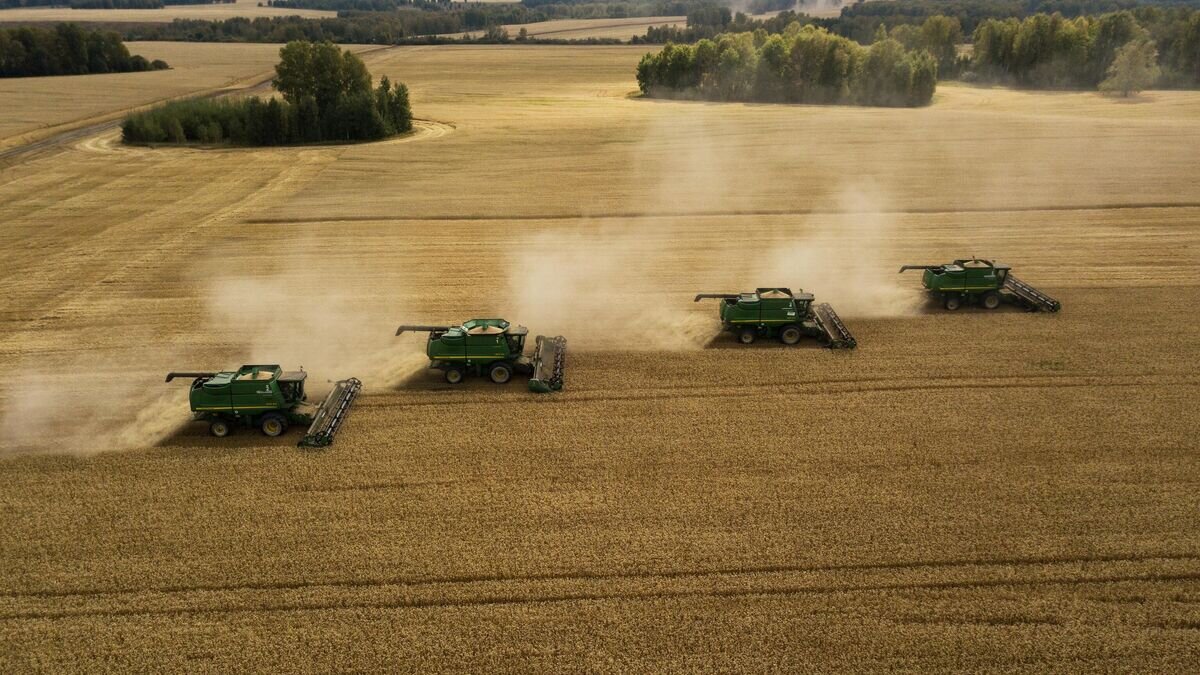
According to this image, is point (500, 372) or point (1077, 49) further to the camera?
point (1077, 49)

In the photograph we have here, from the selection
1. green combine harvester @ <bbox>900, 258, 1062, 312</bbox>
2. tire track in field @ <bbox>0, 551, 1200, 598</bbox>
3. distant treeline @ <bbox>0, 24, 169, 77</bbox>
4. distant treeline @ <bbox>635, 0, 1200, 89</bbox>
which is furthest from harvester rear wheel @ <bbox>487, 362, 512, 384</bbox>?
distant treeline @ <bbox>0, 24, 169, 77</bbox>

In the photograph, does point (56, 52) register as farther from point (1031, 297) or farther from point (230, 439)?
point (1031, 297)

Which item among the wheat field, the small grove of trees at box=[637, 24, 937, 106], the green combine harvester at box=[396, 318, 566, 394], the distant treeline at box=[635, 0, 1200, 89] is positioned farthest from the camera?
the distant treeline at box=[635, 0, 1200, 89]

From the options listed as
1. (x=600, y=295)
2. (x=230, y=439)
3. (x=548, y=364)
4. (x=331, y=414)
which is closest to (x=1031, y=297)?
(x=600, y=295)

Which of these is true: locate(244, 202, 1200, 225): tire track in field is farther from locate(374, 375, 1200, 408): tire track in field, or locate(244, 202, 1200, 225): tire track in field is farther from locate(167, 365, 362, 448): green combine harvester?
locate(167, 365, 362, 448): green combine harvester

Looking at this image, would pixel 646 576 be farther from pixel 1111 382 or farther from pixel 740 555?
pixel 1111 382
